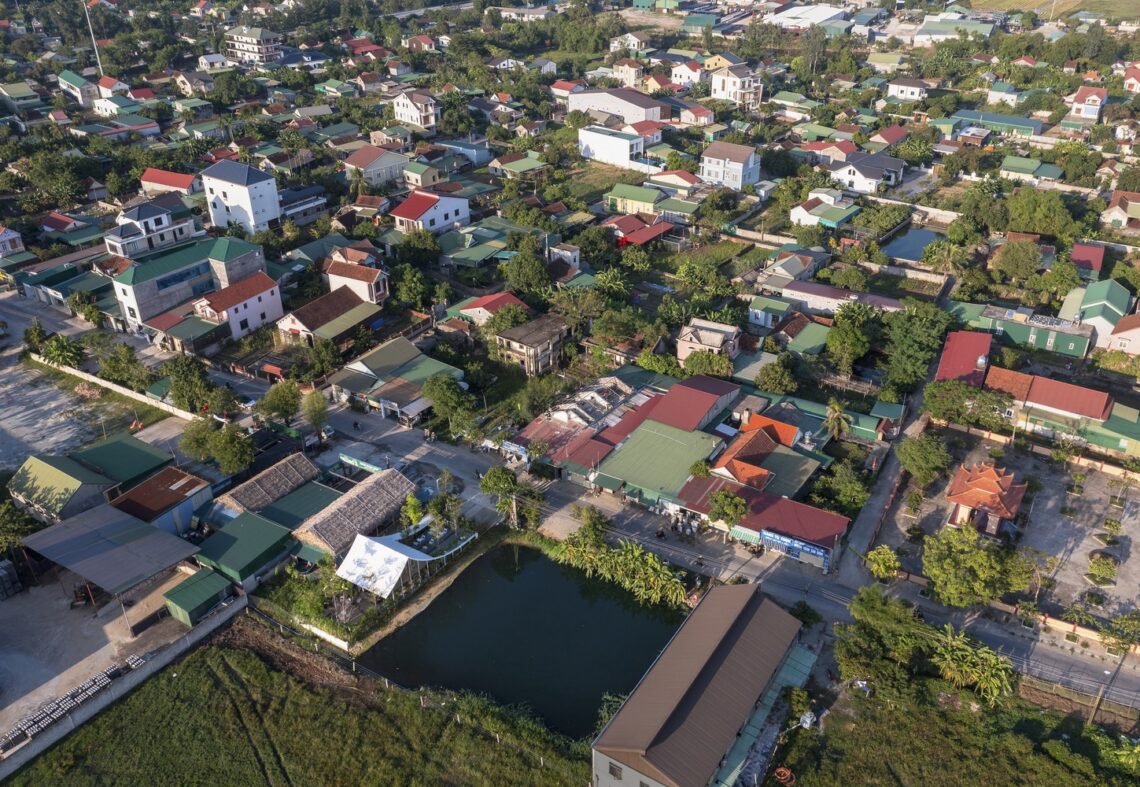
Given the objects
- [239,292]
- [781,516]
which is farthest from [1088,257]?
[239,292]

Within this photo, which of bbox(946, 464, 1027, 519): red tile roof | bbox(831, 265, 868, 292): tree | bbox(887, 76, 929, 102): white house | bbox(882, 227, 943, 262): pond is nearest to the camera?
bbox(946, 464, 1027, 519): red tile roof

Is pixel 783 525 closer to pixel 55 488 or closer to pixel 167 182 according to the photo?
pixel 55 488

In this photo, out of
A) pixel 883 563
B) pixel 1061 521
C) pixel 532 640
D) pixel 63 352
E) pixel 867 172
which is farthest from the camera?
pixel 867 172

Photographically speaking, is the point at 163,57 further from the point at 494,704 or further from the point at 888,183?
the point at 494,704

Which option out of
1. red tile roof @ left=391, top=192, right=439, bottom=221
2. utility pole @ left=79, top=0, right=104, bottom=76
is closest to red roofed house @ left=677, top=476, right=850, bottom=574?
red tile roof @ left=391, top=192, right=439, bottom=221

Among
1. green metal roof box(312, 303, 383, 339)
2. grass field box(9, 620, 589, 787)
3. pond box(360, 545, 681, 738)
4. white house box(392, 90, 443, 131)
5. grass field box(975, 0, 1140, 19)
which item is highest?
grass field box(975, 0, 1140, 19)

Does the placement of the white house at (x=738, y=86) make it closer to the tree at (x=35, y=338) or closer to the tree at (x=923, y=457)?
the tree at (x=923, y=457)

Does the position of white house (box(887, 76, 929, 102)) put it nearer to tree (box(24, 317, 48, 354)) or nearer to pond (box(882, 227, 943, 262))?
pond (box(882, 227, 943, 262))

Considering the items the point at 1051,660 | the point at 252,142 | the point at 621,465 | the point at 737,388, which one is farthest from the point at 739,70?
the point at 1051,660

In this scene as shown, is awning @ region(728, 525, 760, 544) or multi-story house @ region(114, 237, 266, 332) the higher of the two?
multi-story house @ region(114, 237, 266, 332)
